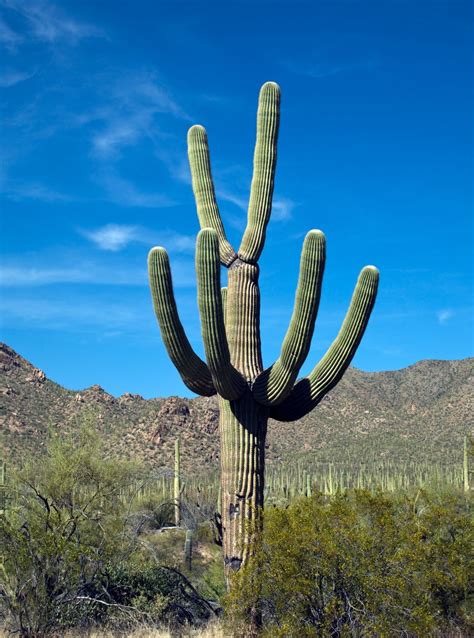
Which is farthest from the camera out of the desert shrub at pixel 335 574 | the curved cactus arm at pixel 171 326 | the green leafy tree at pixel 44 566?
the curved cactus arm at pixel 171 326

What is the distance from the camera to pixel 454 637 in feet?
35.2

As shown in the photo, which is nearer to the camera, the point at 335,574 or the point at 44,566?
the point at 335,574

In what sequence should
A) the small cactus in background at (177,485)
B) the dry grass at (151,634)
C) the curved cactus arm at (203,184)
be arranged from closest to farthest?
1. the dry grass at (151,634)
2. the curved cactus arm at (203,184)
3. the small cactus in background at (177,485)

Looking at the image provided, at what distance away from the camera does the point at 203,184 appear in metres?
12.4

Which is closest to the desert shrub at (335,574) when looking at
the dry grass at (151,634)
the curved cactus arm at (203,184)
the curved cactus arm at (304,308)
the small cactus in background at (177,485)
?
the dry grass at (151,634)

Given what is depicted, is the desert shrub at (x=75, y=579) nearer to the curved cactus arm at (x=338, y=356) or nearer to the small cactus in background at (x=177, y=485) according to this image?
the curved cactus arm at (x=338, y=356)

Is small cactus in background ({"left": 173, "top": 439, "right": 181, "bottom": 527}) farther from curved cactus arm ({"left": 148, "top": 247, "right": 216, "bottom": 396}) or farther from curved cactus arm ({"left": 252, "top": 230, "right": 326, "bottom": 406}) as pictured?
curved cactus arm ({"left": 252, "top": 230, "right": 326, "bottom": 406})

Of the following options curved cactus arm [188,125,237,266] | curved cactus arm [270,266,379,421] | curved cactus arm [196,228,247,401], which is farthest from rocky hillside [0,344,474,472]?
curved cactus arm [196,228,247,401]

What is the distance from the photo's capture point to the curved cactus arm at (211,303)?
9.79 m

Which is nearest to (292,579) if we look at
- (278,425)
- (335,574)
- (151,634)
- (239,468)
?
(335,574)

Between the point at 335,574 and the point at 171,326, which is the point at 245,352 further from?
the point at 335,574

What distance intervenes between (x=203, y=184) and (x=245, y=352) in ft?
10.2

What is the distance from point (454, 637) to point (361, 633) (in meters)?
2.98

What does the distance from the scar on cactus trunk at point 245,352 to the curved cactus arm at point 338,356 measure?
0.05 feet
